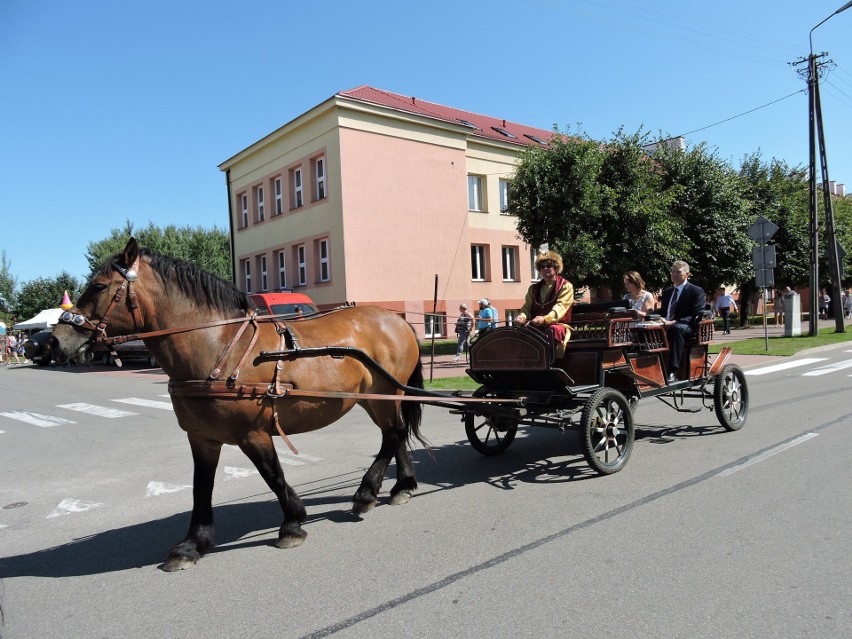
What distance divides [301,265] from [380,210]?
15.2 ft

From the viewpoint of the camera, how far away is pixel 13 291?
5428cm

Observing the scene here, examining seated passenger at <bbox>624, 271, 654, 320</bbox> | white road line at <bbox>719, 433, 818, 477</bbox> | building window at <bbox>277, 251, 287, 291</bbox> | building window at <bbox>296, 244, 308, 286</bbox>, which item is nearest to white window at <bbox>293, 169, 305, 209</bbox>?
building window at <bbox>296, 244, 308, 286</bbox>

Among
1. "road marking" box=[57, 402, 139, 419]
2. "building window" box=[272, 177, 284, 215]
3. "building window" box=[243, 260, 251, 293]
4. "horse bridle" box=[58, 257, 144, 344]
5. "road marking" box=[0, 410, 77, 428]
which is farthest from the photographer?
"building window" box=[243, 260, 251, 293]

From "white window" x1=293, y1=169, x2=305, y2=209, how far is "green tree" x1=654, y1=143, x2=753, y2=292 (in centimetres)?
1449

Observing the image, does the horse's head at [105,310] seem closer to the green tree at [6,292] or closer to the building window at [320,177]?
the building window at [320,177]

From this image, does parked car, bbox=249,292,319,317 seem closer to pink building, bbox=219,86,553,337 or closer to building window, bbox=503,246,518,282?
pink building, bbox=219,86,553,337

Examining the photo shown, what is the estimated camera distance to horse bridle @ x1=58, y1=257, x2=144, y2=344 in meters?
3.86

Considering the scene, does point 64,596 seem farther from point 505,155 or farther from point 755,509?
point 505,155

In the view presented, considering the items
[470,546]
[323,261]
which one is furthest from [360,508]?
[323,261]

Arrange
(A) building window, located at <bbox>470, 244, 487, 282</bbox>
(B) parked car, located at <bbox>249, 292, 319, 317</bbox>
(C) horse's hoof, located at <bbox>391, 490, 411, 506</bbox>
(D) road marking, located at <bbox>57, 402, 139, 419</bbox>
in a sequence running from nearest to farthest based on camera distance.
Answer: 1. (C) horse's hoof, located at <bbox>391, 490, 411, 506</bbox>
2. (D) road marking, located at <bbox>57, 402, 139, 419</bbox>
3. (B) parked car, located at <bbox>249, 292, 319, 317</bbox>
4. (A) building window, located at <bbox>470, 244, 487, 282</bbox>

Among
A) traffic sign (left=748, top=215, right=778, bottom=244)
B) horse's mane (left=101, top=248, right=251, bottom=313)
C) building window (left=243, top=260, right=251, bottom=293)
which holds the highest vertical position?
building window (left=243, top=260, right=251, bottom=293)

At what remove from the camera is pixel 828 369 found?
1380cm

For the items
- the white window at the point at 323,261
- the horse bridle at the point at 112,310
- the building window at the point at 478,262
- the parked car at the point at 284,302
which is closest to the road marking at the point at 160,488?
the horse bridle at the point at 112,310

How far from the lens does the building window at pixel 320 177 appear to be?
24953 mm
